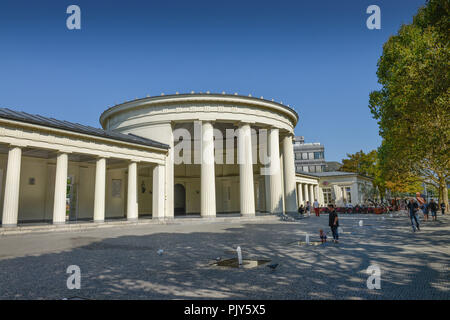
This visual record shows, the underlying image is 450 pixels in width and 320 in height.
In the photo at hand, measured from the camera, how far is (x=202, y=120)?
2631 centimetres

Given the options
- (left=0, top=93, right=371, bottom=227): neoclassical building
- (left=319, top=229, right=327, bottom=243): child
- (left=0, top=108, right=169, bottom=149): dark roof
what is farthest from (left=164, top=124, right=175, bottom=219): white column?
(left=319, top=229, right=327, bottom=243): child

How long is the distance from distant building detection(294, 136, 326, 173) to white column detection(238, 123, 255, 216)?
5301 centimetres

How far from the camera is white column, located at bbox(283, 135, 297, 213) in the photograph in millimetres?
31508

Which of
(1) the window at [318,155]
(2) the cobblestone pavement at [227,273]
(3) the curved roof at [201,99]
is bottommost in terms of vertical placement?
(2) the cobblestone pavement at [227,273]

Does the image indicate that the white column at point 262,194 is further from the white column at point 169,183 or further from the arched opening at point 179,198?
the white column at point 169,183

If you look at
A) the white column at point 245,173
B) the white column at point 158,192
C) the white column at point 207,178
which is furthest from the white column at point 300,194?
the white column at point 158,192

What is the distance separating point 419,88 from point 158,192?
2034 cm

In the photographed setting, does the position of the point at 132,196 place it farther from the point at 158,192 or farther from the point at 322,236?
the point at 322,236

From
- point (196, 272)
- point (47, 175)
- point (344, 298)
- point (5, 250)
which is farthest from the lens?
point (47, 175)

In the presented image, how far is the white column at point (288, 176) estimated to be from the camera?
1240 inches

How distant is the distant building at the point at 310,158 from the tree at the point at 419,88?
47517mm
